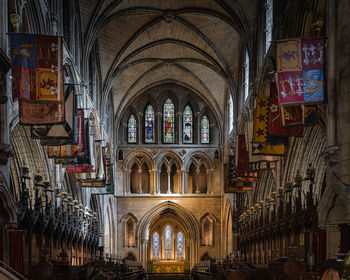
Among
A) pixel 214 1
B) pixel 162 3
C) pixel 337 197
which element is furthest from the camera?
pixel 162 3

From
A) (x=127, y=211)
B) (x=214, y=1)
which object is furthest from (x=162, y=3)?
(x=127, y=211)

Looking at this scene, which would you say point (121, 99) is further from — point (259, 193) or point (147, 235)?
point (259, 193)

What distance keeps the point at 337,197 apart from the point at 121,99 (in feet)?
97.0

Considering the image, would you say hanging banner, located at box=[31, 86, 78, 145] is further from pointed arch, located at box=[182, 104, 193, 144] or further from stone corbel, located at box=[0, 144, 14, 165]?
pointed arch, located at box=[182, 104, 193, 144]

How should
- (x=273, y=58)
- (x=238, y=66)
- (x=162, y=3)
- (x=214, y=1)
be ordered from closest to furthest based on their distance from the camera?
(x=273, y=58) < (x=214, y=1) < (x=162, y=3) < (x=238, y=66)

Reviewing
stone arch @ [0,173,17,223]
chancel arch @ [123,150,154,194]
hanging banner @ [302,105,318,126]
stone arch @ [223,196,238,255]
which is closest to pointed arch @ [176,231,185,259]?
stone arch @ [223,196,238,255]

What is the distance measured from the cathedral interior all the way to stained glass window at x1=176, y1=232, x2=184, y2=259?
9 centimetres

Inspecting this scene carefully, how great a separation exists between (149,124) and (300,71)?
30555 millimetres

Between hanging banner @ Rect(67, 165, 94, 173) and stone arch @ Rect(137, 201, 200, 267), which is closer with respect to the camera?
hanging banner @ Rect(67, 165, 94, 173)

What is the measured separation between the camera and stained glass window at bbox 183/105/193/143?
1732 inches

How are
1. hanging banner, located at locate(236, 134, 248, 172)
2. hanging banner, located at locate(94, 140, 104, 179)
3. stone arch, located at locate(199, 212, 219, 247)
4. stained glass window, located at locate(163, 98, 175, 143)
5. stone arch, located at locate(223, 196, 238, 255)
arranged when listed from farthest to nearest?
stained glass window, located at locate(163, 98, 175, 143)
stone arch, located at locate(199, 212, 219, 247)
stone arch, located at locate(223, 196, 238, 255)
hanging banner, located at locate(94, 140, 104, 179)
hanging banner, located at locate(236, 134, 248, 172)

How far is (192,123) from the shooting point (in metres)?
44.1

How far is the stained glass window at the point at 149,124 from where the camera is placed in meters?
43.8

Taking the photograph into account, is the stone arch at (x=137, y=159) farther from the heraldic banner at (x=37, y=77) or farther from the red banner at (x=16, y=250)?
the red banner at (x=16, y=250)
